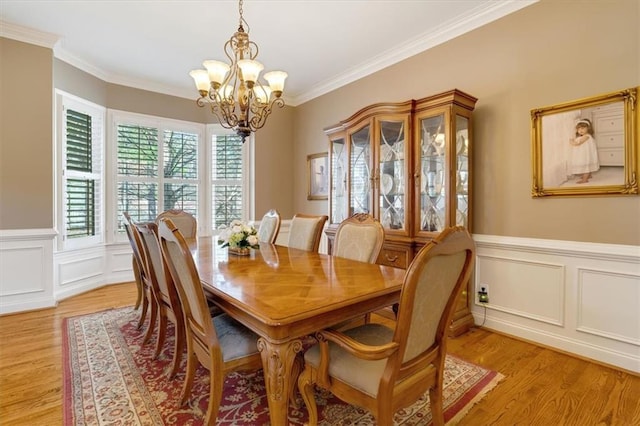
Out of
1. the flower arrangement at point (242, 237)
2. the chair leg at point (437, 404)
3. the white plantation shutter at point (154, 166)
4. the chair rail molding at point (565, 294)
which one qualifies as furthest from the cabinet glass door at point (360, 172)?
the white plantation shutter at point (154, 166)

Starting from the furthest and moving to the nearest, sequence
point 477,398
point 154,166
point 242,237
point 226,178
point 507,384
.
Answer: point 226,178 < point 154,166 < point 242,237 < point 507,384 < point 477,398

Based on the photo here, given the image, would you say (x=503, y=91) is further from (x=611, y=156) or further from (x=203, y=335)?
(x=203, y=335)

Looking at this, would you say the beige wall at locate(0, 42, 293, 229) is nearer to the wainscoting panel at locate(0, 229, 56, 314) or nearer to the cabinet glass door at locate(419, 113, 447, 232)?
the wainscoting panel at locate(0, 229, 56, 314)

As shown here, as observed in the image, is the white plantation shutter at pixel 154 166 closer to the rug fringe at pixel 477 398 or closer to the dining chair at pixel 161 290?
the dining chair at pixel 161 290

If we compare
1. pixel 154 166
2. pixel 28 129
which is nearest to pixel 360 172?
pixel 154 166

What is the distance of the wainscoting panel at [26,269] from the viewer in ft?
10.6

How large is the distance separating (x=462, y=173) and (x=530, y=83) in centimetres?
85

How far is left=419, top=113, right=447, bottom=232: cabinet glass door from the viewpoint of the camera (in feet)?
→ 9.09

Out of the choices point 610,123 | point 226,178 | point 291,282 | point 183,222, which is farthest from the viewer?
point 226,178

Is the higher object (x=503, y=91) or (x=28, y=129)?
(x=503, y=91)

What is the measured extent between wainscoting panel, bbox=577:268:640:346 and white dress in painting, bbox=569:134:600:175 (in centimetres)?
72

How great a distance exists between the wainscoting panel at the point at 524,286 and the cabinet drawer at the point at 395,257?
2.12ft

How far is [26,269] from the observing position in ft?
10.9

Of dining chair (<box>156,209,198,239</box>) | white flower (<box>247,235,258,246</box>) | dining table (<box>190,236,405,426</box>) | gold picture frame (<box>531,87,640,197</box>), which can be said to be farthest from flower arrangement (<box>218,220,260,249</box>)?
gold picture frame (<box>531,87,640,197</box>)
